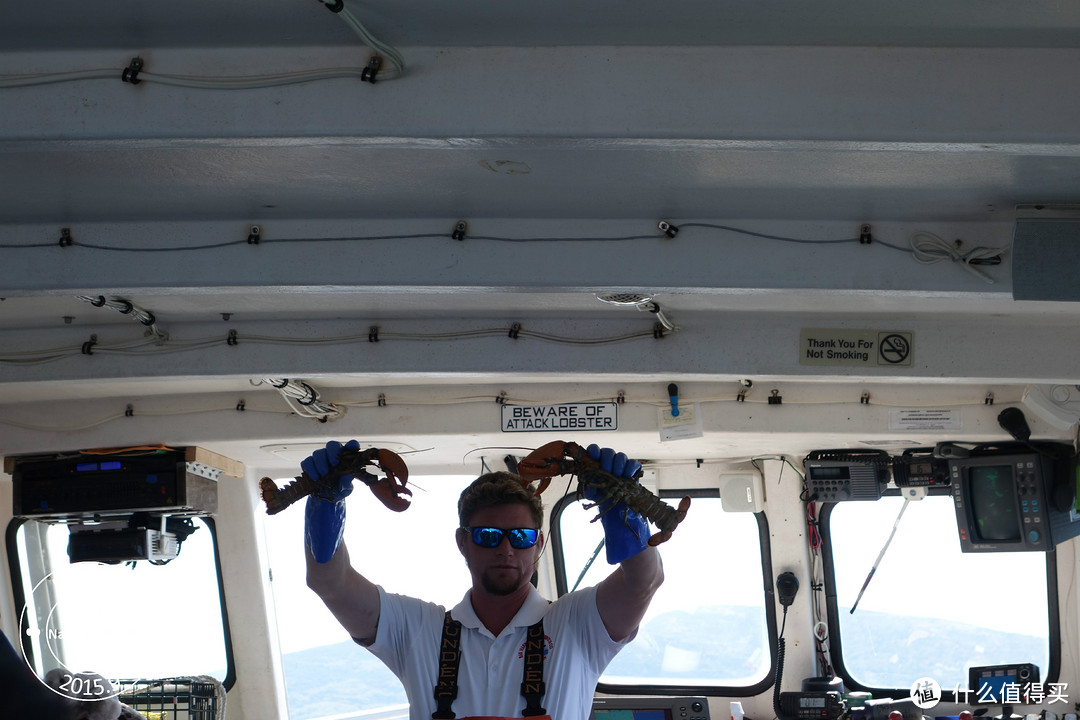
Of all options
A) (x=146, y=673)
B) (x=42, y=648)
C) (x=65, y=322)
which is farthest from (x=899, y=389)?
(x=42, y=648)

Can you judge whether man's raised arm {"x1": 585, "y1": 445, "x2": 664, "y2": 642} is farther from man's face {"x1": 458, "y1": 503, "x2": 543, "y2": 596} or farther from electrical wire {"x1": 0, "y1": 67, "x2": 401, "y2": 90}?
electrical wire {"x1": 0, "y1": 67, "x2": 401, "y2": 90}

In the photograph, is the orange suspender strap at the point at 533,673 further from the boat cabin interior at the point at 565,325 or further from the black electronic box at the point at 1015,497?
the black electronic box at the point at 1015,497

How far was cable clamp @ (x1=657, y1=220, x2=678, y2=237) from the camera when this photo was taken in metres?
2.99

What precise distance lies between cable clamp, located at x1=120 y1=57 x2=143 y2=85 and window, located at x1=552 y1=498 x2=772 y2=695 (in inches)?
193

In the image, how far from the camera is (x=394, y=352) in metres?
4.10

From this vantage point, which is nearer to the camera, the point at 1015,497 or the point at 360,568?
the point at 1015,497

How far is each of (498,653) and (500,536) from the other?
0.98ft

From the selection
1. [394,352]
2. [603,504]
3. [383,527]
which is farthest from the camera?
[383,527]

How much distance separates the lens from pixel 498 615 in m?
2.81

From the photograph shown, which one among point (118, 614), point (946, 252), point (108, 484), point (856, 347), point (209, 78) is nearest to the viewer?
point (209, 78)

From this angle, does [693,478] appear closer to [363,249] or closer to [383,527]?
[383,527]

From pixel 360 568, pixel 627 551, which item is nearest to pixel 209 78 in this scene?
pixel 627 551

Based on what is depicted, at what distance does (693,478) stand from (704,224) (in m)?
3.79

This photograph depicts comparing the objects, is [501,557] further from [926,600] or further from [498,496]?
[926,600]
